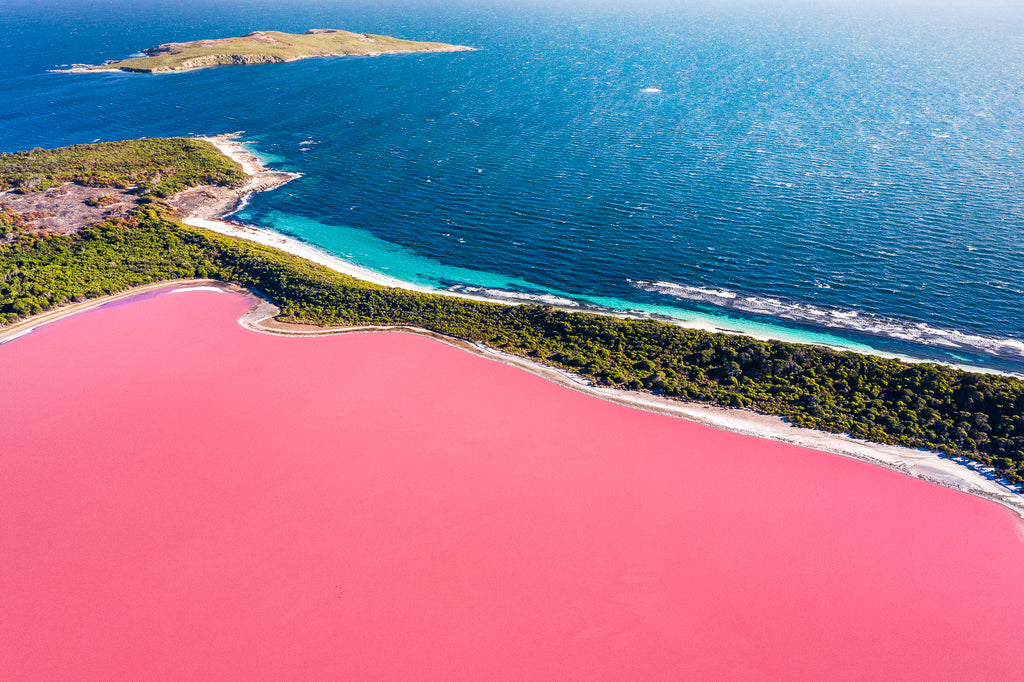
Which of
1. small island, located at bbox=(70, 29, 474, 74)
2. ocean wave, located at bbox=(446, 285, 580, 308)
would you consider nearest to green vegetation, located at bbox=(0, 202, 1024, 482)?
ocean wave, located at bbox=(446, 285, 580, 308)

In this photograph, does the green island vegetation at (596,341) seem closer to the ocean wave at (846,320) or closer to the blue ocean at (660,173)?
the blue ocean at (660,173)

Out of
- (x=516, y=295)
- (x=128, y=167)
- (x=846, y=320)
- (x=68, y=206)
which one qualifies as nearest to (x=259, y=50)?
(x=128, y=167)

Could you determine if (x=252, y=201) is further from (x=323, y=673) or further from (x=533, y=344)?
(x=323, y=673)

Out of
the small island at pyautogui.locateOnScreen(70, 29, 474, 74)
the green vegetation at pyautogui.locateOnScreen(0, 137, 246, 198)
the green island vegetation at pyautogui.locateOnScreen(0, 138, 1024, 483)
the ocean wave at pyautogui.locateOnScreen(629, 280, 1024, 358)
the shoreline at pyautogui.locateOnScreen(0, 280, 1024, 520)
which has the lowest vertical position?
the shoreline at pyautogui.locateOnScreen(0, 280, 1024, 520)

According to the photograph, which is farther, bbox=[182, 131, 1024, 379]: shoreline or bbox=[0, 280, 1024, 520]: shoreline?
A: bbox=[182, 131, 1024, 379]: shoreline

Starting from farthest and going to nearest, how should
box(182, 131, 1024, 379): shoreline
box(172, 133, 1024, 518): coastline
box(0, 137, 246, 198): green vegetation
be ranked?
box(0, 137, 246, 198): green vegetation
box(182, 131, 1024, 379): shoreline
box(172, 133, 1024, 518): coastline

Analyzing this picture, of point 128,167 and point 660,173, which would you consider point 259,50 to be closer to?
point 128,167

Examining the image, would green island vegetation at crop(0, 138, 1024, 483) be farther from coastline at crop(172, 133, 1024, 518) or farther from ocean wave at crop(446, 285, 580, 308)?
ocean wave at crop(446, 285, 580, 308)
